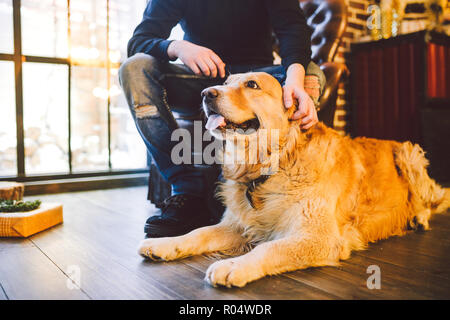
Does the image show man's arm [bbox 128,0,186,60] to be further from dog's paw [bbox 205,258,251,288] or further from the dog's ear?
dog's paw [bbox 205,258,251,288]

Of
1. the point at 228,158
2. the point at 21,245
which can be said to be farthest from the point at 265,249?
the point at 21,245

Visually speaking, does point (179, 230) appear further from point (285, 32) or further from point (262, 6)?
point (262, 6)

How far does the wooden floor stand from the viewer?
0.95m

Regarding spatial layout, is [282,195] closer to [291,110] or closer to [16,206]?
[291,110]

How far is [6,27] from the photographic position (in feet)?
9.50

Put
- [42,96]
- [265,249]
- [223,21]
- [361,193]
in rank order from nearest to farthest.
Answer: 1. [265,249]
2. [361,193]
3. [223,21]
4. [42,96]

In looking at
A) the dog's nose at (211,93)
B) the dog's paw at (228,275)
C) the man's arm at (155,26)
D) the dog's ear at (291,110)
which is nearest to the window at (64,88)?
the man's arm at (155,26)

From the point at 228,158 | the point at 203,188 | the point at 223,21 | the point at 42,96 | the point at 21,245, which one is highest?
the point at 223,21

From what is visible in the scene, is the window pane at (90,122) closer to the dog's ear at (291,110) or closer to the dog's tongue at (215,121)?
the dog's tongue at (215,121)

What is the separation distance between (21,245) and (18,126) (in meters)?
1.75

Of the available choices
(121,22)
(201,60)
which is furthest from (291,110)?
(121,22)

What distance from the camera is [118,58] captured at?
341 cm

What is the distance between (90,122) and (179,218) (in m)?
2.55

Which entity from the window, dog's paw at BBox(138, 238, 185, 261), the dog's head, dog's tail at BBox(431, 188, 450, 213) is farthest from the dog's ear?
the window
